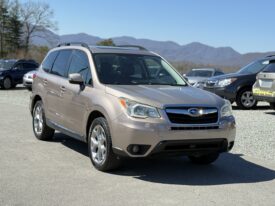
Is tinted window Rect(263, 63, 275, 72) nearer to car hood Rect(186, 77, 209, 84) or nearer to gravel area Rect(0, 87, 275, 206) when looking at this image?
gravel area Rect(0, 87, 275, 206)

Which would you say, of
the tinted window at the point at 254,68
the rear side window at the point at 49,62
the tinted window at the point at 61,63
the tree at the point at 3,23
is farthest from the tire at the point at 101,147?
the tree at the point at 3,23

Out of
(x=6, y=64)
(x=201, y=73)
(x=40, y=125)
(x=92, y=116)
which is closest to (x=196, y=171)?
(x=92, y=116)

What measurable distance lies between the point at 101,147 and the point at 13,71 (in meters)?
23.1

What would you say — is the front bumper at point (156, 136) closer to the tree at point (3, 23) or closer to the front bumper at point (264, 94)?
the front bumper at point (264, 94)

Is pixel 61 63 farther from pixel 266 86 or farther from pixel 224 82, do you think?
pixel 224 82

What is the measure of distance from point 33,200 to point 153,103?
202 centimetres

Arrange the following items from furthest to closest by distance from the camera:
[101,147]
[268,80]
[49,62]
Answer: [268,80], [49,62], [101,147]

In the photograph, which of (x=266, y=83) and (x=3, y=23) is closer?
(x=266, y=83)

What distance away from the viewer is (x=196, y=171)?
7680mm

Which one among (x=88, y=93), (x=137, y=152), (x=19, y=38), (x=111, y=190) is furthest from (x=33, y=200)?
(x=19, y=38)

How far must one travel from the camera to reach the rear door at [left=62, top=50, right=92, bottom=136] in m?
7.89

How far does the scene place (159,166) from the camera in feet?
26.1

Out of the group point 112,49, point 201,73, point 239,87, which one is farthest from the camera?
point 201,73

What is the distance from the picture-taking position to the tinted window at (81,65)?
26.5 ft
